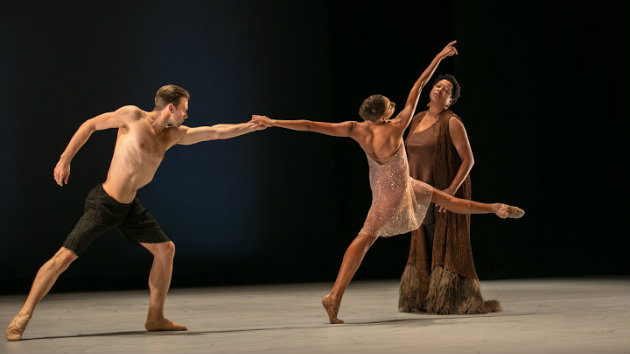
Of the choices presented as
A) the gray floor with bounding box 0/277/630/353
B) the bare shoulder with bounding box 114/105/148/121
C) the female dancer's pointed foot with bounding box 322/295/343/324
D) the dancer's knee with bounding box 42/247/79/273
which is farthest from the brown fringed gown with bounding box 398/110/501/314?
the dancer's knee with bounding box 42/247/79/273

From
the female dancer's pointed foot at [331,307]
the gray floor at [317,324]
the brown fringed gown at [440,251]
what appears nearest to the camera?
the gray floor at [317,324]

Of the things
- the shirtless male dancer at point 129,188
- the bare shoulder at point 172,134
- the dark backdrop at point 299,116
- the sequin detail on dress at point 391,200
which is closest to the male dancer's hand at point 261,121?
the shirtless male dancer at point 129,188

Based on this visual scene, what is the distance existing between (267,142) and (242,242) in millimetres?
865

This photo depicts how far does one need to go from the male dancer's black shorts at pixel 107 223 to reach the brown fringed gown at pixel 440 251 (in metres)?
1.61

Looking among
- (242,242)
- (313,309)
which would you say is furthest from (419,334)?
(242,242)

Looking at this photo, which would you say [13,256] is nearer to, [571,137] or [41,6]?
[41,6]

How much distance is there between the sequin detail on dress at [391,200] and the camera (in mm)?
4883

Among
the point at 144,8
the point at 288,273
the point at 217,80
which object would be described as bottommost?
the point at 288,273

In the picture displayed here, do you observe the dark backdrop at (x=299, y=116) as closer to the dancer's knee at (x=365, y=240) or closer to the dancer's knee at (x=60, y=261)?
the dancer's knee at (x=365, y=240)

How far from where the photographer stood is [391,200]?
193 inches

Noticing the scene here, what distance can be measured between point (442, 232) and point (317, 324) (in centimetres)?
105

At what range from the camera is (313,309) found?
18.1ft

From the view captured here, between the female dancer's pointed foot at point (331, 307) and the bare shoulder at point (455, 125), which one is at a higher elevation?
the bare shoulder at point (455, 125)

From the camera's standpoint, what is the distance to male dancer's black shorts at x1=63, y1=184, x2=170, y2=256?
422cm
